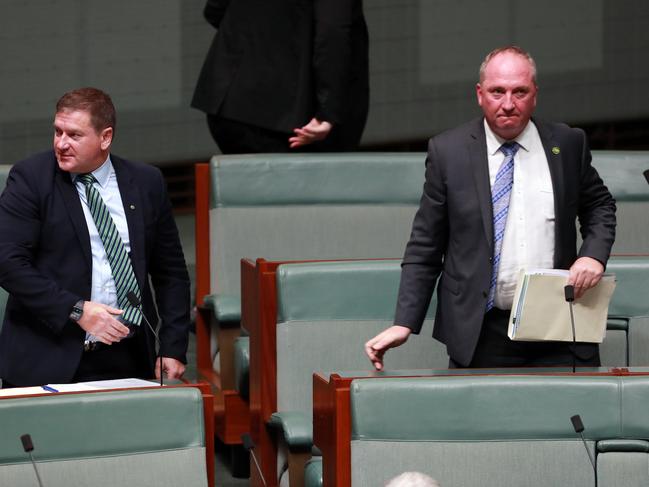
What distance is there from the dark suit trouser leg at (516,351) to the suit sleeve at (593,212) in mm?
222

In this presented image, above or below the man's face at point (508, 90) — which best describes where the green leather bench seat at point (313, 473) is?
below

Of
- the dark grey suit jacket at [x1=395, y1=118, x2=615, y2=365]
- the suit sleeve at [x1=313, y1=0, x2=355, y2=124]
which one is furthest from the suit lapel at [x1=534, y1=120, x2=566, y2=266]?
the suit sleeve at [x1=313, y1=0, x2=355, y2=124]

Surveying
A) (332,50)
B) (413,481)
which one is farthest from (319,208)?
Answer: (413,481)

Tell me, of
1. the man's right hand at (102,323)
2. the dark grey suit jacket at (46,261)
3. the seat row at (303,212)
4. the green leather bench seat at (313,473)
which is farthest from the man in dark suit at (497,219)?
the seat row at (303,212)

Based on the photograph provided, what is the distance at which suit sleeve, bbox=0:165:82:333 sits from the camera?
317 centimetres

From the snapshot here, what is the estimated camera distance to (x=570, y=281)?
117 inches

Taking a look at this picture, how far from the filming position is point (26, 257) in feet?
10.5

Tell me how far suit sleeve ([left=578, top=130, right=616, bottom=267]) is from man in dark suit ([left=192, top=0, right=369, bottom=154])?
1344 mm

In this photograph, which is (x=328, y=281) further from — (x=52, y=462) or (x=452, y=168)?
(x=52, y=462)

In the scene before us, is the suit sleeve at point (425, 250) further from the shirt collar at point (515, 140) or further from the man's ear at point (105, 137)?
the man's ear at point (105, 137)

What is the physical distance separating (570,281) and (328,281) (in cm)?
83

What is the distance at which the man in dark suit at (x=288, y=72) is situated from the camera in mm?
4375

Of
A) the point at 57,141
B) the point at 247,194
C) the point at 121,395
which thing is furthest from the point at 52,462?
the point at 247,194

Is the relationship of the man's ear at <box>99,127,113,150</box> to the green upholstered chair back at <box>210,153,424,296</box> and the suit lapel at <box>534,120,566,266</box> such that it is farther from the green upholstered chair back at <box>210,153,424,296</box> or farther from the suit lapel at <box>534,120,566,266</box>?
the green upholstered chair back at <box>210,153,424,296</box>
